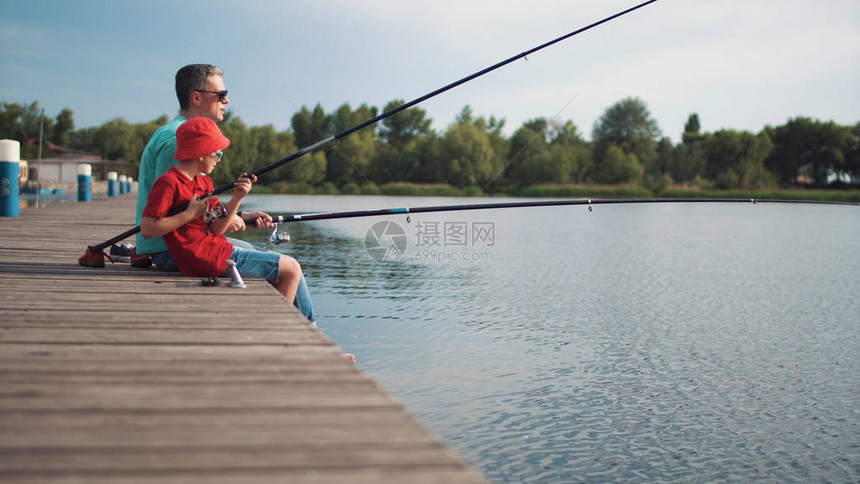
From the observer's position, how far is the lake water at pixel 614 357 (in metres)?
4.11

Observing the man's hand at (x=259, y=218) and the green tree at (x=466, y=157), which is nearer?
the man's hand at (x=259, y=218)

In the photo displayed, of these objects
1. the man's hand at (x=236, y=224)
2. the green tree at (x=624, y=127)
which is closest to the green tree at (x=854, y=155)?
the green tree at (x=624, y=127)

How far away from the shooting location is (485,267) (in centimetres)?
1182

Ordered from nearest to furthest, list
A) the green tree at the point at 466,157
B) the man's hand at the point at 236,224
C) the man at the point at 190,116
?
the man's hand at the point at 236,224 → the man at the point at 190,116 → the green tree at the point at 466,157

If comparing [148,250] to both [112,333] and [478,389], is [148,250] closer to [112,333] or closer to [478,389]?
[112,333]

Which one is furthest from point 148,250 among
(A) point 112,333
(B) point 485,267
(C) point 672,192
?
(C) point 672,192

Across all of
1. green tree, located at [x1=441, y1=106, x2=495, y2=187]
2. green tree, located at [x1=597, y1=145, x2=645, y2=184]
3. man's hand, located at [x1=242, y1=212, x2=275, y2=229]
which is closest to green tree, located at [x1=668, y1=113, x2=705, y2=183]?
green tree, located at [x1=597, y1=145, x2=645, y2=184]

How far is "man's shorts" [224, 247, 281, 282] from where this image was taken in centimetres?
401

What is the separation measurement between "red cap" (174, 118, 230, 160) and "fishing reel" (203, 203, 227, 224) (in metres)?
0.29

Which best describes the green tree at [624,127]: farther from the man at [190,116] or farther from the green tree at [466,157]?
the man at [190,116]

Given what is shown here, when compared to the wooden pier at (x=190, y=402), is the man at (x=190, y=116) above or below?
above

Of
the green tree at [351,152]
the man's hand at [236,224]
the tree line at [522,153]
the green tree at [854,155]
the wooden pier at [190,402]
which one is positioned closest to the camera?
the wooden pier at [190,402]

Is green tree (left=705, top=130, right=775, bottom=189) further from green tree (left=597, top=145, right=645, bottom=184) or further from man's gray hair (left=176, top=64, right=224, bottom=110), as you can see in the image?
man's gray hair (left=176, top=64, right=224, bottom=110)

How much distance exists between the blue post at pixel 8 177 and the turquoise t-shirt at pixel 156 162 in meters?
7.57
